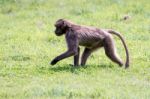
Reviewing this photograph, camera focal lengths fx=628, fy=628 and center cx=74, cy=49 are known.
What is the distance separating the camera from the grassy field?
10445mm

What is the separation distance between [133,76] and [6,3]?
10872 millimetres

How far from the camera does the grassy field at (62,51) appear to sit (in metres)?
10.4

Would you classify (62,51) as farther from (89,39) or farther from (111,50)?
(111,50)

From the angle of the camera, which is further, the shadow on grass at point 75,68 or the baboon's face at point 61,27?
the baboon's face at point 61,27

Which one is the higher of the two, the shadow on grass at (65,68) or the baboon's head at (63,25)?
the baboon's head at (63,25)

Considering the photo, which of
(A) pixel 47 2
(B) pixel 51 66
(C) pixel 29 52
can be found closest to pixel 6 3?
(A) pixel 47 2

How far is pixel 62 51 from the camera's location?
49.0 feet

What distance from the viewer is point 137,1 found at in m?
22.1

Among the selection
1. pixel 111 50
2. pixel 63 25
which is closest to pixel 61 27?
pixel 63 25

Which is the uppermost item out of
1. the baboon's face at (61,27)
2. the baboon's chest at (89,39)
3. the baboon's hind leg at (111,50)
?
the baboon's face at (61,27)

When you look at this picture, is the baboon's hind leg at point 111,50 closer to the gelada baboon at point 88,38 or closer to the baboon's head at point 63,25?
the gelada baboon at point 88,38

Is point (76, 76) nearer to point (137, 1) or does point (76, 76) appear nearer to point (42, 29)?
point (42, 29)

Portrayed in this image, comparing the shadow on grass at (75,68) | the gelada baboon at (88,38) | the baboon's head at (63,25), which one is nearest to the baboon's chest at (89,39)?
the gelada baboon at (88,38)

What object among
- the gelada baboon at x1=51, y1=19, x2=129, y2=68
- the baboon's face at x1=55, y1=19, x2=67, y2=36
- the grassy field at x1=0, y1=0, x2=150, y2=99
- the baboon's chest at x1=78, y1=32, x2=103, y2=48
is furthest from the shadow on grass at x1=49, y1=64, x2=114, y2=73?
the baboon's face at x1=55, y1=19, x2=67, y2=36
